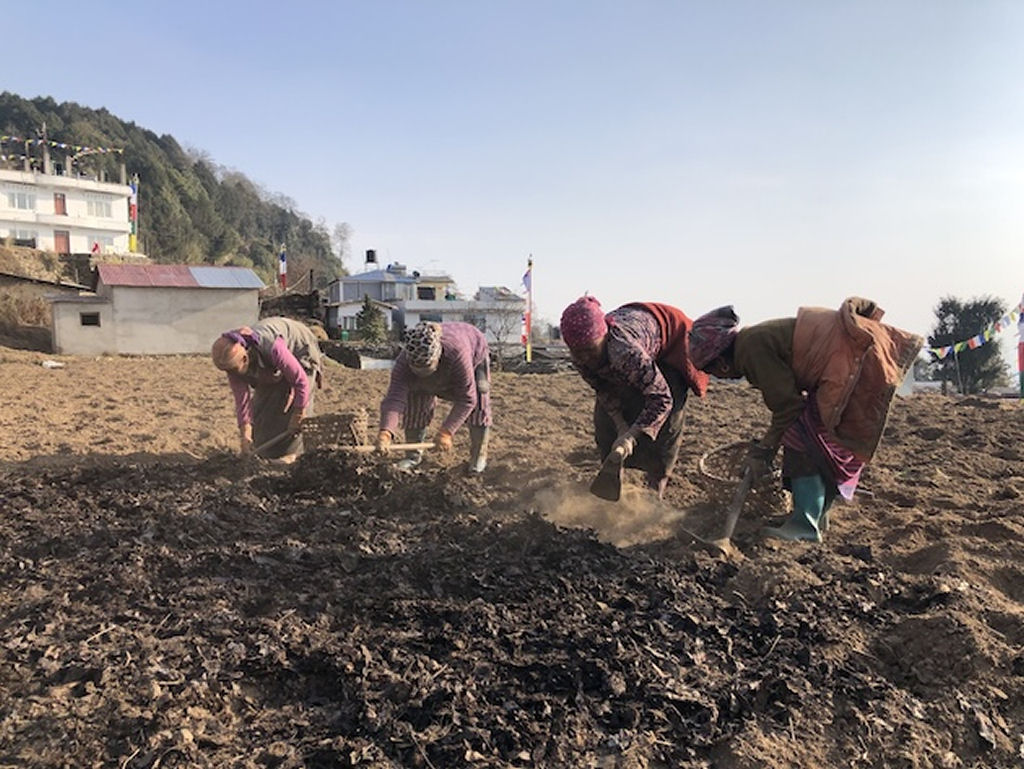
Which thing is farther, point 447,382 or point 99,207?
point 99,207

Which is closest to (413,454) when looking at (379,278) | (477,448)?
(477,448)

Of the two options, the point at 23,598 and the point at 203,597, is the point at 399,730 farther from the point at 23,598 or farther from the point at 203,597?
the point at 23,598

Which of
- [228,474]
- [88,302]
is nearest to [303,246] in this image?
[88,302]

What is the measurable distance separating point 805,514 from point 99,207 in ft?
176

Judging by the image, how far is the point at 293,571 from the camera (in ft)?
10.2

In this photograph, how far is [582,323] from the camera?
3.77 m

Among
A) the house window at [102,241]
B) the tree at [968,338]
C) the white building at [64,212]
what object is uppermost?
the white building at [64,212]

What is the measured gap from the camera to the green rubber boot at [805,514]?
12.2ft

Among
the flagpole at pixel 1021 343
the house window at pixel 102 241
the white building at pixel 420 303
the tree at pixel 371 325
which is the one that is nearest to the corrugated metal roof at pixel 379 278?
the white building at pixel 420 303

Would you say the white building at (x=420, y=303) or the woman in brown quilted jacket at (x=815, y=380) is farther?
the white building at (x=420, y=303)

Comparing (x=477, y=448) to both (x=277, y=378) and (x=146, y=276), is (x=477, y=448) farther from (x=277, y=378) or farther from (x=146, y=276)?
(x=146, y=276)

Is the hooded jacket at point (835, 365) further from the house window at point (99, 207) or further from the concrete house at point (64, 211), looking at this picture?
the house window at point (99, 207)

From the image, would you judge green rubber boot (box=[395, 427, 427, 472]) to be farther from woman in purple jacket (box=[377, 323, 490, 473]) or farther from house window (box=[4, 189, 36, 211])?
house window (box=[4, 189, 36, 211])

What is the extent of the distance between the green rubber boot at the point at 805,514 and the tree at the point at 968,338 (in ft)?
87.3
